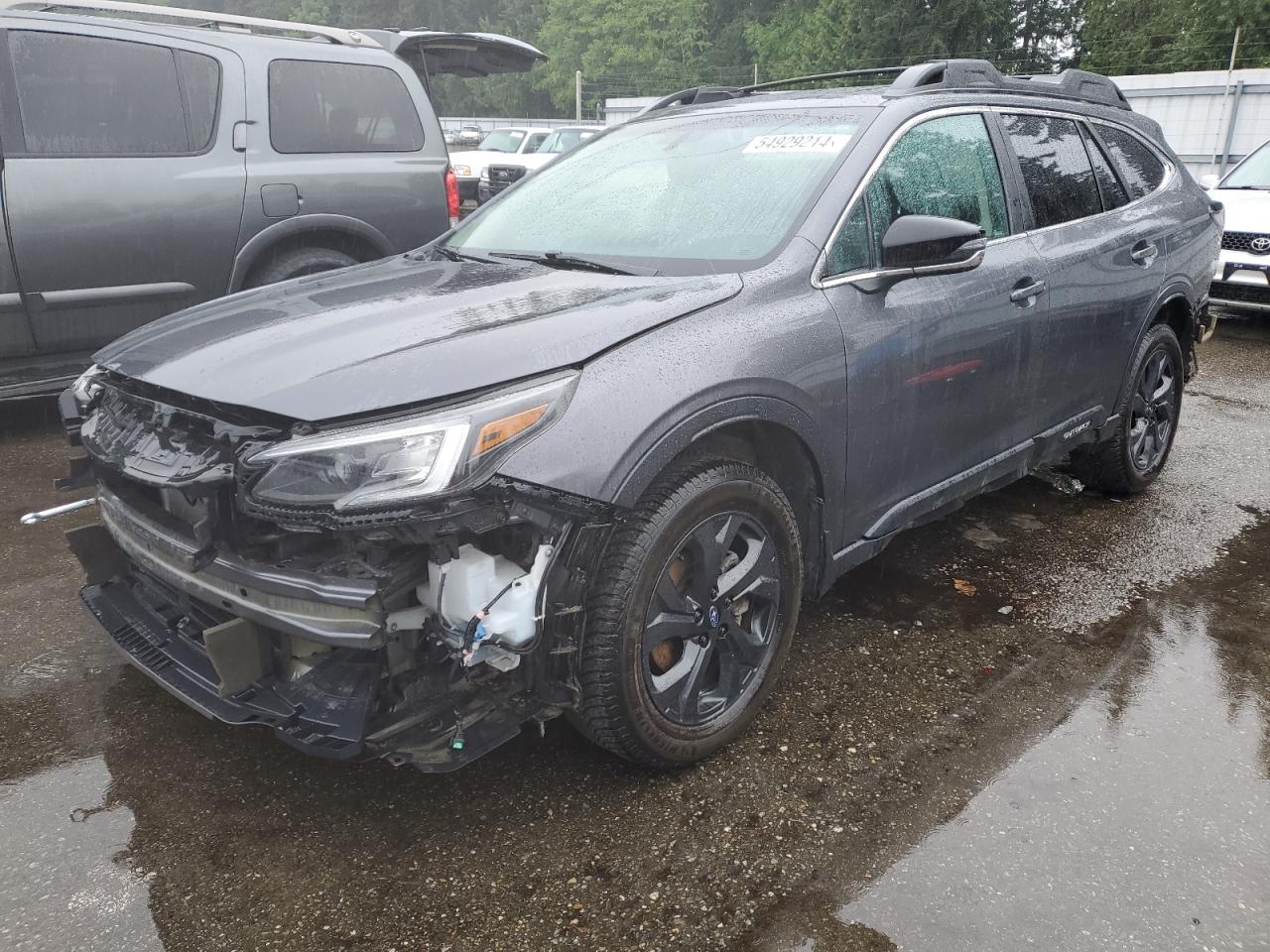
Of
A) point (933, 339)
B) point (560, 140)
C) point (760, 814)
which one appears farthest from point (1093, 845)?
point (560, 140)

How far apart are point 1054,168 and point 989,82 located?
435 mm

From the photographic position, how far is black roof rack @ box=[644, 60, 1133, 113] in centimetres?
346

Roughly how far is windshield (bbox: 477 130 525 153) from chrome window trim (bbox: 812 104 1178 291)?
18.2 meters

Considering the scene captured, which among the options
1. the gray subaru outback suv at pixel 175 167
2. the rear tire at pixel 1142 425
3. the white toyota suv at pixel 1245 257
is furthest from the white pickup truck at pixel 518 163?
the rear tire at pixel 1142 425

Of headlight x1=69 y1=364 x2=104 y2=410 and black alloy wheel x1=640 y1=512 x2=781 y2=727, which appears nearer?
black alloy wheel x1=640 y1=512 x2=781 y2=727

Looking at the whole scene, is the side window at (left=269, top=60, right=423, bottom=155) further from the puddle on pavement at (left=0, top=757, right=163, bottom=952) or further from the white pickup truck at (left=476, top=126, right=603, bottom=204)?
the white pickup truck at (left=476, top=126, right=603, bottom=204)

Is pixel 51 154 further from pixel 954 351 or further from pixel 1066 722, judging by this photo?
pixel 1066 722

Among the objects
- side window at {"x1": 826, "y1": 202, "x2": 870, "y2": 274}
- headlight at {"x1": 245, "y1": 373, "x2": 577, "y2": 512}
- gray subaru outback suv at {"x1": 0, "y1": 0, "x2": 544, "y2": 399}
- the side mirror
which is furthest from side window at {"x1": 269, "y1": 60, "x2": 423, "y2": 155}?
headlight at {"x1": 245, "y1": 373, "x2": 577, "y2": 512}

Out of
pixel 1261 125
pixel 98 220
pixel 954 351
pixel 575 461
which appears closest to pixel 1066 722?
pixel 954 351

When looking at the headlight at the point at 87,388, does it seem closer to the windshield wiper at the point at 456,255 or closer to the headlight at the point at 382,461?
the headlight at the point at 382,461

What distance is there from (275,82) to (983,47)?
40402 millimetres

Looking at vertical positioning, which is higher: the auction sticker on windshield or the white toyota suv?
the auction sticker on windshield

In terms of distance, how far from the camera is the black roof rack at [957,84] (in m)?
3.46

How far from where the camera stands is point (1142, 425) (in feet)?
15.3
